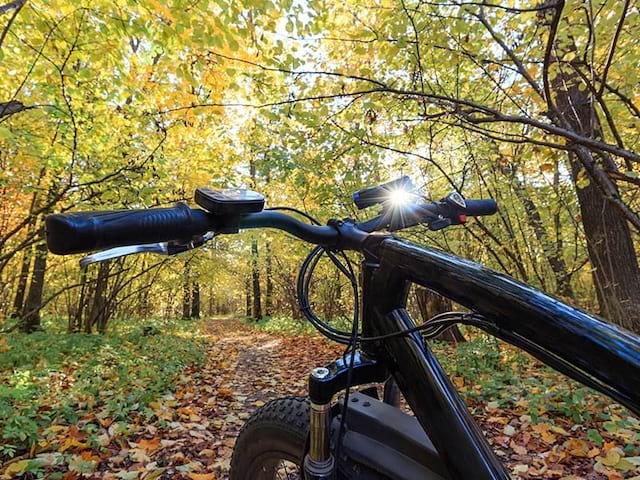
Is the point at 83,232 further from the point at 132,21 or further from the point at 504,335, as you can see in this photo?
the point at 132,21

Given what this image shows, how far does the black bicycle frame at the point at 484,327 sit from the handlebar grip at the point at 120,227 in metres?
0.50

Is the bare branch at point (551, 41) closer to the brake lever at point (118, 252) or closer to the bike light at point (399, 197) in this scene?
the bike light at point (399, 197)

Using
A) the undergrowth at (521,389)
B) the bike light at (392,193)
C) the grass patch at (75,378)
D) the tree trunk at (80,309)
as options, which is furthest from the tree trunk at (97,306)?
the bike light at (392,193)

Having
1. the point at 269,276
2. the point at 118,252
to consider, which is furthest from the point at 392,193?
the point at 269,276

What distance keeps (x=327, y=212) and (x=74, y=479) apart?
4780 millimetres

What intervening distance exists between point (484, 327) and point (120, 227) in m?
0.76

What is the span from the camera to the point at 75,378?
4230 mm

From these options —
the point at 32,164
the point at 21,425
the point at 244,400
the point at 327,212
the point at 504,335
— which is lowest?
the point at 244,400

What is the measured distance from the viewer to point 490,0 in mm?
2713

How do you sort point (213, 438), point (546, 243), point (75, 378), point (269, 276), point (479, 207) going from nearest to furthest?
1. point (479, 207)
2. point (213, 438)
3. point (75, 378)
4. point (546, 243)
5. point (269, 276)

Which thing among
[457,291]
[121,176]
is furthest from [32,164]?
[457,291]

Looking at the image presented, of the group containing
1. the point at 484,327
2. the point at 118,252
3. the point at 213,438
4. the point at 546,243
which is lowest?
the point at 213,438

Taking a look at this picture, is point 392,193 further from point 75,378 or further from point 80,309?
point 80,309

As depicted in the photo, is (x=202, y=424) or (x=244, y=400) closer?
(x=202, y=424)
